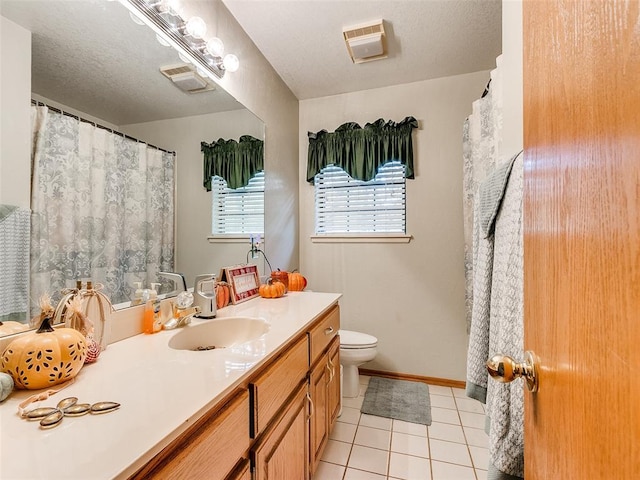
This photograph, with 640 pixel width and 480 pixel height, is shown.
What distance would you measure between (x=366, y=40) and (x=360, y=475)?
251 centimetres

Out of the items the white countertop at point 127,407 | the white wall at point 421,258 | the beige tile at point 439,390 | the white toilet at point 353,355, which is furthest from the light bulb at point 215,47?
the beige tile at point 439,390

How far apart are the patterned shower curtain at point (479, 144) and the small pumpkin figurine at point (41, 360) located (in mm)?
1710

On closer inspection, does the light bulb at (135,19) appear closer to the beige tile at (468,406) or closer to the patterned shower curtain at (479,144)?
the patterned shower curtain at (479,144)

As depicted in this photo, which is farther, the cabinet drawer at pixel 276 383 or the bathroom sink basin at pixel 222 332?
the bathroom sink basin at pixel 222 332

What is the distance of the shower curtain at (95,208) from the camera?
881mm

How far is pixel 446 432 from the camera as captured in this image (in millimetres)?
1821

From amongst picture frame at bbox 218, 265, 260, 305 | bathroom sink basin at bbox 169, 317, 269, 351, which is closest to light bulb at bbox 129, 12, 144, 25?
picture frame at bbox 218, 265, 260, 305

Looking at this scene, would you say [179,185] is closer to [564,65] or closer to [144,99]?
[144,99]

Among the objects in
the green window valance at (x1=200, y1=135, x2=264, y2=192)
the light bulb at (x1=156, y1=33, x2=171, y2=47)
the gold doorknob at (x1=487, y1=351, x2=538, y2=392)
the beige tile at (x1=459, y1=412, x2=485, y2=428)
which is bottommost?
the beige tile at (x1=459, y1=412, x2=485, y2=428)

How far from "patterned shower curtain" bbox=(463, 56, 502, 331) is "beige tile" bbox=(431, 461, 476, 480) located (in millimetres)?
947

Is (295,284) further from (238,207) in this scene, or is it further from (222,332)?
(222,332)

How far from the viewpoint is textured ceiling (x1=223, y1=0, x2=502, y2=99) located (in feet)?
5.52

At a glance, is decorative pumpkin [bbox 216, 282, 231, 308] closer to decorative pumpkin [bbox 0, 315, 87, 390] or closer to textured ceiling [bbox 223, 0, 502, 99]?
decorative pumpkin [bbox 0, 315, 87, 390]

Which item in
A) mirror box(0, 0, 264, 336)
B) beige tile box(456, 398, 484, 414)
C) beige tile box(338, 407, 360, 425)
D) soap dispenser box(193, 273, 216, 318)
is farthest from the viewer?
beige tile box(456, 398, 484, 414)
